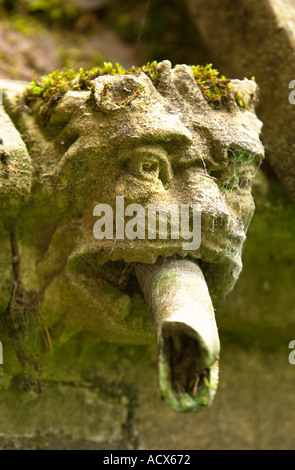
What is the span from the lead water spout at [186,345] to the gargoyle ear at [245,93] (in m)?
0.42

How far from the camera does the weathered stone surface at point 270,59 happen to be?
1.36m

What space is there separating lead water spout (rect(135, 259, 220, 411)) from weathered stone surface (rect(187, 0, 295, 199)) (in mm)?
551

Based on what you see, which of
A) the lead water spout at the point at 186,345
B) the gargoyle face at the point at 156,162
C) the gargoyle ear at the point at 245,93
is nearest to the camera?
the lead water spout at the point at 186,345

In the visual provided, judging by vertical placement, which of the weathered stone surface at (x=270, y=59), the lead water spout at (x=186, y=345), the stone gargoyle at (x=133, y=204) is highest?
the weathered stone surface at (x=270, y=59)

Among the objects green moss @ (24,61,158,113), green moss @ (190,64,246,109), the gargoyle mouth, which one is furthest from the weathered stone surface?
the gargoyle mouth

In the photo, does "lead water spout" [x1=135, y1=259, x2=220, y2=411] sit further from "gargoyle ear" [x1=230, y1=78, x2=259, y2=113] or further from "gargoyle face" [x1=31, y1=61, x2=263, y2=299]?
"gargoyle ear" [x1=230, y1=78, x2=259, y2=113]

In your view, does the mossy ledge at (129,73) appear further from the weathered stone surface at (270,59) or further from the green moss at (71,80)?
the weathered stone surface at (270,59)

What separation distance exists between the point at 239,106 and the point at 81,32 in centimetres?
87

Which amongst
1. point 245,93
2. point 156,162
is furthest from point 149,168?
point 245,93

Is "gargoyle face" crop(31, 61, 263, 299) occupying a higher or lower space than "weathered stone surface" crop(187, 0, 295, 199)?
lower

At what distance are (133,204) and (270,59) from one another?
0.65m

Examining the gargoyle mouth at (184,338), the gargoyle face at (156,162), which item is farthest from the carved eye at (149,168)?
the gargoyle mouth at (184,338)

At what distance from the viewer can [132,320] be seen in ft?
3.76

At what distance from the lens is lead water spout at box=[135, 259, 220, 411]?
87cm
